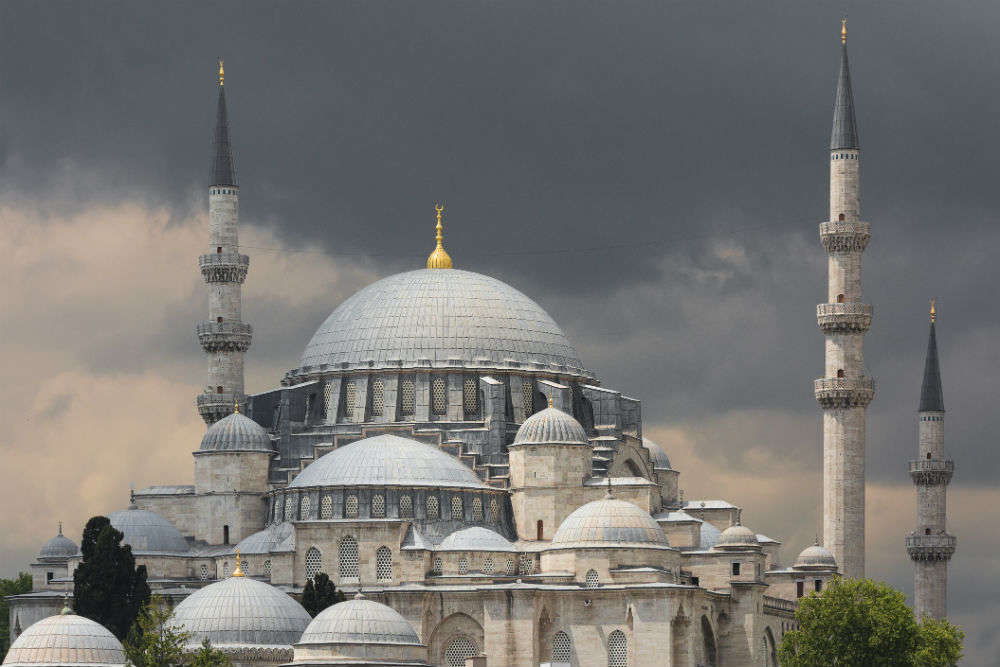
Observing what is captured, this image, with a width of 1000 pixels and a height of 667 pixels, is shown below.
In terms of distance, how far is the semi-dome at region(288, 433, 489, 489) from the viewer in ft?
223

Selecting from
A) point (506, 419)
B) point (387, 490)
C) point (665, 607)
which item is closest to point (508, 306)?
point (506, 419)

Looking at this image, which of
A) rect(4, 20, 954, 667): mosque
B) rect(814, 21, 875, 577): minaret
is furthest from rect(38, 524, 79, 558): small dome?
rect(814, 21, 875, 577): minaret

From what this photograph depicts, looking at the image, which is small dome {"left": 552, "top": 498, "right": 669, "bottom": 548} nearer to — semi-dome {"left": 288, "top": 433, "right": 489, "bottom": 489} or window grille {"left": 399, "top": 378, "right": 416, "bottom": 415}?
semi-dome {"left": 288, "top": 433, "right": 489, "bottom": 489}

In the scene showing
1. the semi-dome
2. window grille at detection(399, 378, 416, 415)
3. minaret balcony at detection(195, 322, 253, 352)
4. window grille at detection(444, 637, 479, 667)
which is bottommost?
window grille at detection(444, 637, 479, 667)

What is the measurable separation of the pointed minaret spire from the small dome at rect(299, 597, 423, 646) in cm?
2618

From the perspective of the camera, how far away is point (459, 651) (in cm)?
6475

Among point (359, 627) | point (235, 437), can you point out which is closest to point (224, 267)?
point (235, 437)

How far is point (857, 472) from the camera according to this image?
75.0 metres

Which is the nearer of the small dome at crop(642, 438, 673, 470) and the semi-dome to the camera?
the semi-dome

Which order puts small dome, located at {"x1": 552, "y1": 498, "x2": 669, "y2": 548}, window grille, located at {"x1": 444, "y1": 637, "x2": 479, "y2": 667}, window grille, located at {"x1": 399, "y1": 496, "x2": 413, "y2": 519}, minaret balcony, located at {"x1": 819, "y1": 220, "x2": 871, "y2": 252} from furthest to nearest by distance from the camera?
minaret balcony, located at {"x1": 819, "y1": 220, "x2": 871, "y2": 252} → window grille, located at {"x1": 399, "y1": 496, "x2": 413, "y2": 519} → window grille, located at {"x1": 444, "y1": 637, "x2": 479, "y2": 667} → small dome, located at {"x1": 552, "y1": 498, "x2": 669, "y2": 548}

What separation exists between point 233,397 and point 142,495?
5.01 m

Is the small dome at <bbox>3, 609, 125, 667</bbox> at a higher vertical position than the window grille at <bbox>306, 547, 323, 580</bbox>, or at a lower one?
lower

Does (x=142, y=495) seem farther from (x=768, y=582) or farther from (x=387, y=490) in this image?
(x=768, y=582)

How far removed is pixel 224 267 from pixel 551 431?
13.1 metres
